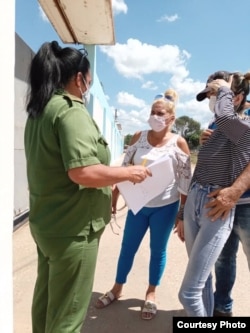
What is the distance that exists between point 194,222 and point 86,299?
78 centimetres

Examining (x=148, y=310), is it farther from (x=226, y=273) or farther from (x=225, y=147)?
(x=225, y=147)

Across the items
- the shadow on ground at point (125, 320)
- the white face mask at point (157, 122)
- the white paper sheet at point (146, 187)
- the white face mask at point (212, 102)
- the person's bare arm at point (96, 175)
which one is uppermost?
the white face mask at point (212, 102)

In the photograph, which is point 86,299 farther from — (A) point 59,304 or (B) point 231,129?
(B) point 231,129

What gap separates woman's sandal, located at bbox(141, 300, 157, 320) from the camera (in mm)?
2660

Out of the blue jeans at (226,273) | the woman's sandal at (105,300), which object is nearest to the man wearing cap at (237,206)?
the blue jeans at (226,273)

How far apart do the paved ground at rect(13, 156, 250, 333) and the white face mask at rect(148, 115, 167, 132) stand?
155 cm

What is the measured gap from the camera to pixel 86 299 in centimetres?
174

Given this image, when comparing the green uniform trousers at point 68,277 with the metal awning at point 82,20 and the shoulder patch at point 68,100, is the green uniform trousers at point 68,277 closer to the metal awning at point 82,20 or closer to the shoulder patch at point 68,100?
the shoulder patch at point 68,100

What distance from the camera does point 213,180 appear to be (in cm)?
195

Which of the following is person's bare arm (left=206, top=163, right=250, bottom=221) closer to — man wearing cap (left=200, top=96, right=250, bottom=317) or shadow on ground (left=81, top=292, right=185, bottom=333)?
man wearing cap (left=200, top=96, right=250, bottom=317)

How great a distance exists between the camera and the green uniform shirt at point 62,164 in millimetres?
1479

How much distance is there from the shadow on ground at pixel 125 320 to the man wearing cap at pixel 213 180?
2.26 ft
